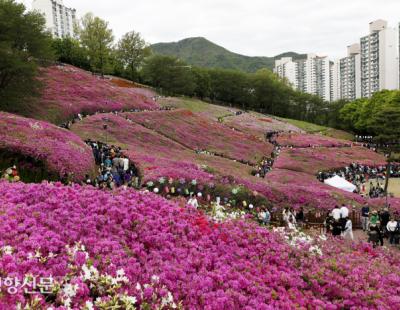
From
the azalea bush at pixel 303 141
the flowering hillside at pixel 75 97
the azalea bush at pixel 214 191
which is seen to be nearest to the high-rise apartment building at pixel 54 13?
the flowering hillside at pixel 75 97

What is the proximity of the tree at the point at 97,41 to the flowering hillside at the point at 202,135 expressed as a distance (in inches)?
1778

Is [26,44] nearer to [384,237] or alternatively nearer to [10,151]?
[10,151]

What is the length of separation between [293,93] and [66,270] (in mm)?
138323

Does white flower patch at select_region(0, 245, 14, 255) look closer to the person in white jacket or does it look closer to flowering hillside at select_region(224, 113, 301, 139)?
the person in white jacket

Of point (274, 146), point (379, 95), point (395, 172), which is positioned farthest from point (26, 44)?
point (379, 95)

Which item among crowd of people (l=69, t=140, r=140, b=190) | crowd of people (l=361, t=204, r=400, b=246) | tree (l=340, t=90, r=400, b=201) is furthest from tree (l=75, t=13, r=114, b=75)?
crowd of people (l=361, t=204, r=400, b=246)

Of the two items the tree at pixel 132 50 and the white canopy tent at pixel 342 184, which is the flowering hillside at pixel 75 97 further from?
the tree at pixel 132 50

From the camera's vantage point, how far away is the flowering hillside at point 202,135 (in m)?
53.9

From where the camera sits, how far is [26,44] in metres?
46.1

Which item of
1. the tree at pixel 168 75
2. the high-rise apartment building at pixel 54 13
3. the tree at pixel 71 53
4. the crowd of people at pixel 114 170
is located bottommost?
the crowd of people at pixel 114 170

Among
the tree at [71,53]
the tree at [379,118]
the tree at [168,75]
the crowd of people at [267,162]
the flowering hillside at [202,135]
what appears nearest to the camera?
the crowd of people at [267,162]

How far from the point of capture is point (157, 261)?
A: 9.23 m

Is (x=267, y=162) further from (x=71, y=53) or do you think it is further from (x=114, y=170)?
(x=71, y=53)

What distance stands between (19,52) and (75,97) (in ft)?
51.8
